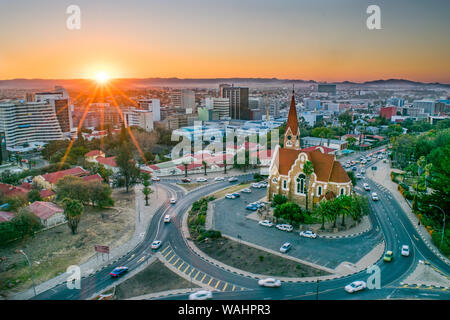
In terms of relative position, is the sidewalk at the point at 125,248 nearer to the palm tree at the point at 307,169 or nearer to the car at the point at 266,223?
the car at the point at 266,223

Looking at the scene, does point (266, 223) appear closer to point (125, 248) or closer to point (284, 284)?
point (284, 284)

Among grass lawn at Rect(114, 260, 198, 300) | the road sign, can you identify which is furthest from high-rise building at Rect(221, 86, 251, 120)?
grass lawn at Rect(114, 260, 198, 300)

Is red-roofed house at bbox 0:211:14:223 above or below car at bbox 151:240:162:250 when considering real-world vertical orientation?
above

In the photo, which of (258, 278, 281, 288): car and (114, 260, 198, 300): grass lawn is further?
(258, 278, 281, 288): car

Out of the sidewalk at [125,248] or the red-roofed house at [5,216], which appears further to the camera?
the red-roofed house at [5,216]

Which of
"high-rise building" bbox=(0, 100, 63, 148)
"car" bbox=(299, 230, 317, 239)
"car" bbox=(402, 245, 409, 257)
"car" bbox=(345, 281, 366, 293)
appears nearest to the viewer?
"car" bbox=(345, 281, 366, 293)

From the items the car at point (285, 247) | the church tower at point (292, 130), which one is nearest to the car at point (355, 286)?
the car at point (285, 247)

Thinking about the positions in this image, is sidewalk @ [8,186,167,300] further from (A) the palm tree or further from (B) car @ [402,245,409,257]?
(B) car @ [402,245,409,257]

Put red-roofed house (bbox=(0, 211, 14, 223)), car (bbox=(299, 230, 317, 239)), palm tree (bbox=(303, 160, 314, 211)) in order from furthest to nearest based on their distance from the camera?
palm tree (bbox=(303, 160, 314, 211))
red-roofed house (bbox=(0, 211, 14, 223))
car (bbox=(299, 230, 317, 239))

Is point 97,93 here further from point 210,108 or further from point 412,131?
point 412,131

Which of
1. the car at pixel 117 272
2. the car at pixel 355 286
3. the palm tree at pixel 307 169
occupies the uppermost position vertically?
the palm tree at pixel 307 169
